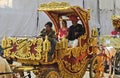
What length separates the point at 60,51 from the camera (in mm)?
8219

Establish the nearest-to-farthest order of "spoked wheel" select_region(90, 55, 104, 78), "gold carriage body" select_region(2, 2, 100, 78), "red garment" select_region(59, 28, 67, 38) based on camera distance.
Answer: "gold carriage body" select_region(2, 2, 100, 78) → "red garment" select_region(59, 28, 67, 38) → "spoked wheel" select_region(90, 55, 104, 78)

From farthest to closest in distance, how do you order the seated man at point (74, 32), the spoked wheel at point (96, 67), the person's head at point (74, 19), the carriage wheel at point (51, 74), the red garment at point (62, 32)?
1. the spoked wheel at point (96, 67)
2. the red garment at point (62, 32)
3. the person's head at point (74, 19)
4. the seated man at point (74, 32)
5. the carriage wheel at point (51, 74)

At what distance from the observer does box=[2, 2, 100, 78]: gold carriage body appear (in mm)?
7906

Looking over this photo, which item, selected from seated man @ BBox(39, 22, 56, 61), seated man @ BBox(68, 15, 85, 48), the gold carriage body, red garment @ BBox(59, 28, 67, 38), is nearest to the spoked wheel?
the gold carriage body

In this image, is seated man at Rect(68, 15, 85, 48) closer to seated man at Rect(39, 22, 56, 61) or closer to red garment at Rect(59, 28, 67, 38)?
red garment at Rect(59, 28, 67, 38)

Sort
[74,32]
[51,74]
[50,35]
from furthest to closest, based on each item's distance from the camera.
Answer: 1. [74,32]
2. [50,35]
3. [51,74]

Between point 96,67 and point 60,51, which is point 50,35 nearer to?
point 60,51

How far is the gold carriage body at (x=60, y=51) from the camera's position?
311 inches

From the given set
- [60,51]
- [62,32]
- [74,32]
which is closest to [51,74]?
[60,51]

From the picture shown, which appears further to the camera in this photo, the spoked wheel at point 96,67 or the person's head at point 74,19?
the spoked wheel at point 96,67

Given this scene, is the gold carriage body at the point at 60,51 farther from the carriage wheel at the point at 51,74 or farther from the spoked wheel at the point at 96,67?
the spoked wheel at the point at 96,67

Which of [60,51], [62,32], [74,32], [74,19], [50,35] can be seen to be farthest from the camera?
[62,32]

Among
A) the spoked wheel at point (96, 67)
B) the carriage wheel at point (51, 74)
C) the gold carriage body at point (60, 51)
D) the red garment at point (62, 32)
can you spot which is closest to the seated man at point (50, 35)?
the gold carriage body at point (60, 51)

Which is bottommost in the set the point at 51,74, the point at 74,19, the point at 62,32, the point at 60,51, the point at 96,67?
the point at 96,67
